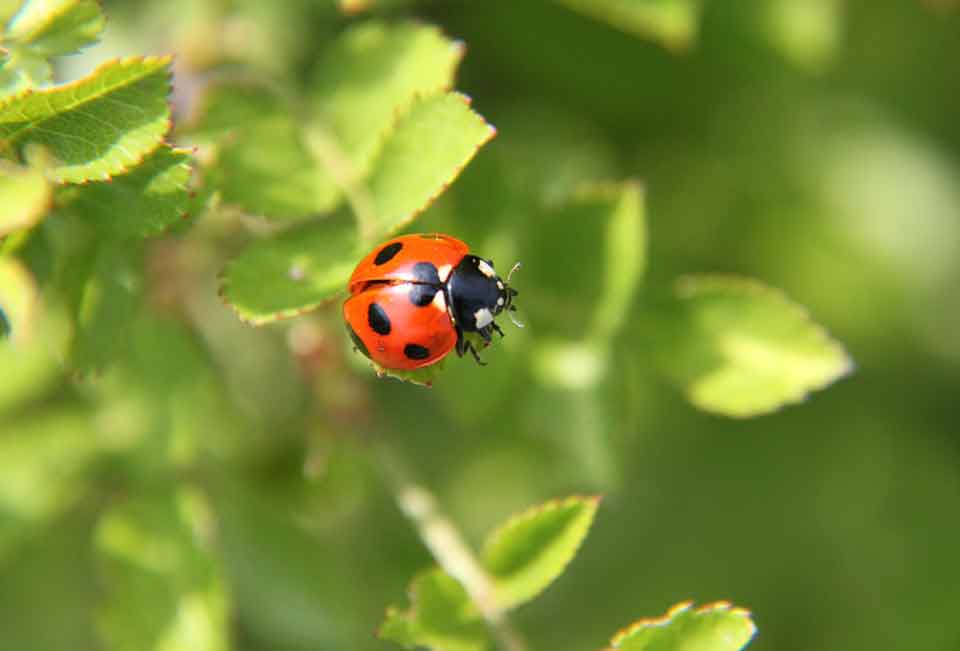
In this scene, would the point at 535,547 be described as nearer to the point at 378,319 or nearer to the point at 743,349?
the point at 378,319

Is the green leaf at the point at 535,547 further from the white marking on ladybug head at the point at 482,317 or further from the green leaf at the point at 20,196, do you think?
the green leaf at the point at 20,196

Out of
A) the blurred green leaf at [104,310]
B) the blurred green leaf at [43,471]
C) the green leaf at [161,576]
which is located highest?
the blurred green leaf at [104,310]

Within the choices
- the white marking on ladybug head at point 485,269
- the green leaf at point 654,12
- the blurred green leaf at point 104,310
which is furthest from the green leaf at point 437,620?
the green leaf at point 654,12

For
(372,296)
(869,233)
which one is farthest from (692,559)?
(372,296)

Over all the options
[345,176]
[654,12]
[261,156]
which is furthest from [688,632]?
[654,12]

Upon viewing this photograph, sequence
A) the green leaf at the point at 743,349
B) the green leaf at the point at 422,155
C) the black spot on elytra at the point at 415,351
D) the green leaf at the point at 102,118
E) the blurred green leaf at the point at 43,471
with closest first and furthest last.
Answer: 1. the green leaf at the point at 102,118
2. the green leaf at the point at 422,155
3. the black spot on elytra at the point at 415,351
4. the green leaf at the point at 743,349
5. the blurred green leaf at the point at 43,471

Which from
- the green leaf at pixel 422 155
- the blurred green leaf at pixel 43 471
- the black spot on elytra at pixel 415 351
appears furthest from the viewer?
the blurred green leaf at pixel 43 471

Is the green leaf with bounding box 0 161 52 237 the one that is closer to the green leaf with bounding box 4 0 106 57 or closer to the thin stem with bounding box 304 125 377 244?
the green leaf with bounding box 4 0 106 57
